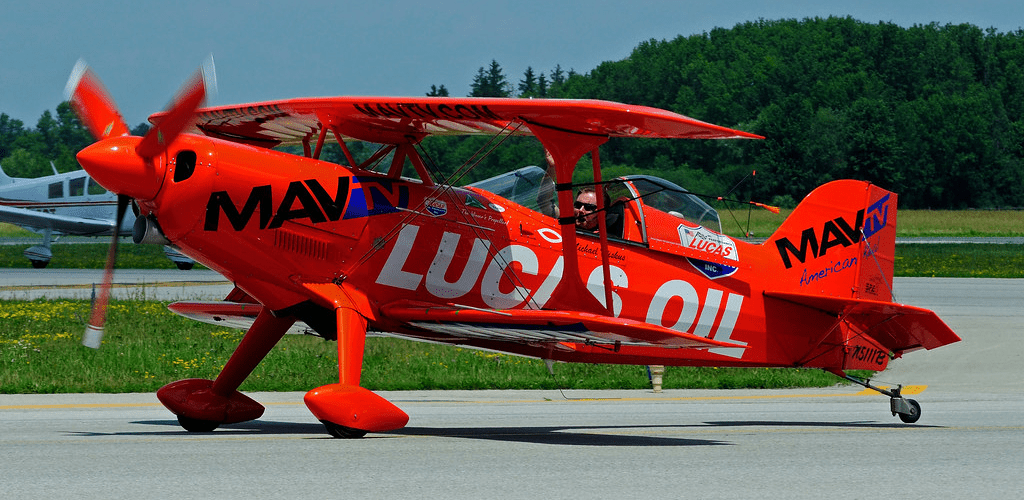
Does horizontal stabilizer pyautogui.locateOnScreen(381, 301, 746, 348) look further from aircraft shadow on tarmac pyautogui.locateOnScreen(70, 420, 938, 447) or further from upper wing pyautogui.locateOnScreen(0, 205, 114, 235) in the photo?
upper wing pyautogui.locateOnScreen(0, 205, 114, 235)

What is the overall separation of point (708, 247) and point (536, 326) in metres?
2.68

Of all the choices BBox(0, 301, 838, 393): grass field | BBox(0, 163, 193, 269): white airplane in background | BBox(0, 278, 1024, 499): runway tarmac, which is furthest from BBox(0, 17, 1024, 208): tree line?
BBox(0, 278, 1024, 499): runway tarmac

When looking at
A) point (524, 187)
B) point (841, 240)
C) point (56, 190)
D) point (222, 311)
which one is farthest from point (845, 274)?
point (56, 190)

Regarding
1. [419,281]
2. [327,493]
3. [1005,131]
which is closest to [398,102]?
[419,281]

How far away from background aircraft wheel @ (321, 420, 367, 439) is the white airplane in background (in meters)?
25.1

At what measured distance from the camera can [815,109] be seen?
10519 cm

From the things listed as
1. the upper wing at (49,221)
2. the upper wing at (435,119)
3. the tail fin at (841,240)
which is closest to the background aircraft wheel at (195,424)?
the upper wing at (435,119)

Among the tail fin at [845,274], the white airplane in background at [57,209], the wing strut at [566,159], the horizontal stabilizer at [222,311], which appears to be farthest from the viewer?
the white airplane in background at [57,209]

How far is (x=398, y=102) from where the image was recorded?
916 cm

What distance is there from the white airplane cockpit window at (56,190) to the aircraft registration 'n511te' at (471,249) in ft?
82.0

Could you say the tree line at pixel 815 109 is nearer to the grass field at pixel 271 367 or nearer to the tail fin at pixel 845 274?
the grass field at pixel 271 367

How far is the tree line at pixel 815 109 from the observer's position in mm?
74375

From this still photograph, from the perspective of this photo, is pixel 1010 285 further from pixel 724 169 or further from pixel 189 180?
pixel 724 169

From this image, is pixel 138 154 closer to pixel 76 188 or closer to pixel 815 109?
pixel 76 188
